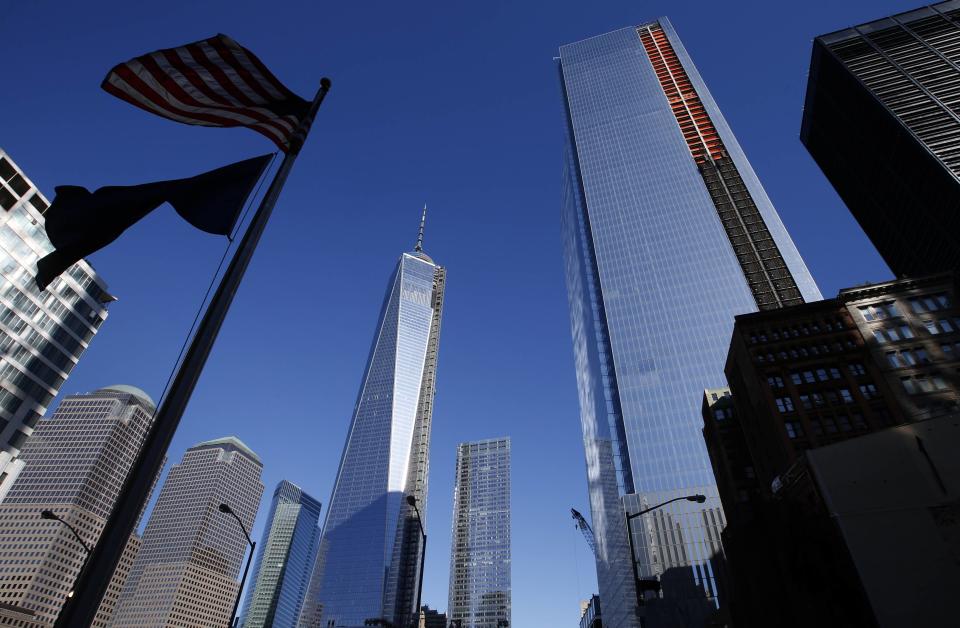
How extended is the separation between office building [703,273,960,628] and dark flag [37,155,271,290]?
2014 cm

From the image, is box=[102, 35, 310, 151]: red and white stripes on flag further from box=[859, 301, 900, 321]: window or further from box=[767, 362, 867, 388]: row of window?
box=[859, 301, 900, 321]: window

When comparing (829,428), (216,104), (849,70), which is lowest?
(216,104)

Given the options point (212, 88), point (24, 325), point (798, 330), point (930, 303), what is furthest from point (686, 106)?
point (212, 88)

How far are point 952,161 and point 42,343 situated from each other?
157591mm

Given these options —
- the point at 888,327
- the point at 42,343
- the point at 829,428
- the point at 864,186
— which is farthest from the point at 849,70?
the point at 42,343

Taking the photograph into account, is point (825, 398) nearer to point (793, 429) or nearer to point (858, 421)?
point (858, 421)

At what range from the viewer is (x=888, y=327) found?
74.9 metres

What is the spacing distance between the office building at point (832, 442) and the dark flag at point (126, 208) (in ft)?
66.1

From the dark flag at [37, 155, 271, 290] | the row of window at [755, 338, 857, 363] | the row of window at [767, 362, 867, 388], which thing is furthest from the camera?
the row of window at [755, 338, 857, 363]

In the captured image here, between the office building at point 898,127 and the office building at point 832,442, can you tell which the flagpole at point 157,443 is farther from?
the office building at point 898,127

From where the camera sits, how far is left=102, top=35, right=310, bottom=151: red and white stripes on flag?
11.8 metres

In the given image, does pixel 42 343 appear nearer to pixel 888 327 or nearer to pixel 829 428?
pixel 829 428

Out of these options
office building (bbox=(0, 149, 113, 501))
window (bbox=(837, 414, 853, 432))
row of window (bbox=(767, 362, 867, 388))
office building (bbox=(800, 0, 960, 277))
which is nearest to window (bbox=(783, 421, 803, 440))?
window (bbox=(837, 414, 853, 432))

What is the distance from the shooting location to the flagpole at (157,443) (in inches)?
267
